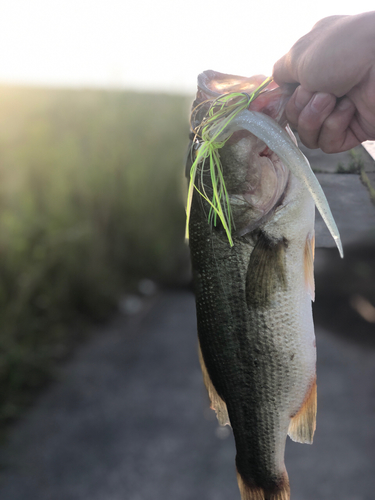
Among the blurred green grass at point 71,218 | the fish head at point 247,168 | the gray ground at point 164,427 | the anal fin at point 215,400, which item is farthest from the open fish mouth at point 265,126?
the blurred green grass at point 71,218

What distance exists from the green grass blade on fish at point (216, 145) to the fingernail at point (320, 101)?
133 millimetres

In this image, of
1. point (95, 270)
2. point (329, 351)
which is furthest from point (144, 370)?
point (329, 351)

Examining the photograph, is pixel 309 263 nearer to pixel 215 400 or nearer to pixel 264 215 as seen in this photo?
pixel 264 215

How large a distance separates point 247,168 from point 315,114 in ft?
0.72

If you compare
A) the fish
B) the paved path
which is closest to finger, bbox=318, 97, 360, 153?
the fish

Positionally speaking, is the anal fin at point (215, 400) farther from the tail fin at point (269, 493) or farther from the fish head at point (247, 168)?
the fish head at point (247, 168)

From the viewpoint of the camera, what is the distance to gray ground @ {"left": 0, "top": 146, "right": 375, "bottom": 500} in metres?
3.55

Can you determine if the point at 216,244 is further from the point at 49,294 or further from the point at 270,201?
the point at 49,294

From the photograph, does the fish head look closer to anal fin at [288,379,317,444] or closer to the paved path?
anal fin at [288,379,317,444]

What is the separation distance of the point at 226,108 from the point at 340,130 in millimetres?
333

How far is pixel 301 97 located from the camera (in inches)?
39.8

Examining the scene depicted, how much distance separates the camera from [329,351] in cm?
491

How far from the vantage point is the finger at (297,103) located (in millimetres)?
1005

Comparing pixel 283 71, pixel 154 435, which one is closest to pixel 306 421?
pixel 283 71
